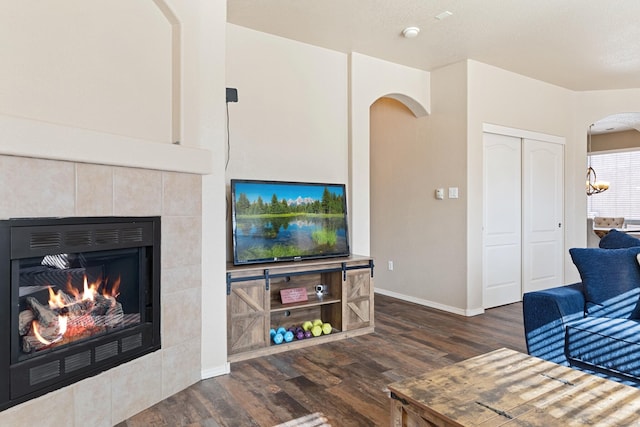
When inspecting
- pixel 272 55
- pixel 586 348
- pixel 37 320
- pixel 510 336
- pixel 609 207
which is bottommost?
pixel 510 336

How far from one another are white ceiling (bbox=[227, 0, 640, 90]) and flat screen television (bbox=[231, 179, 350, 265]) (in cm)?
137

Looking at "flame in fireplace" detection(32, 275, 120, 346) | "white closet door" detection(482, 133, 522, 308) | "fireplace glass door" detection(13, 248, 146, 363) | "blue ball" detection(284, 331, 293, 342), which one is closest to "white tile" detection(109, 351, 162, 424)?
"fireplace glass door" detection(13, 248, 146, 363)

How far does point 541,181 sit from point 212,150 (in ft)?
14.1

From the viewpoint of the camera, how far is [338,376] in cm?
277

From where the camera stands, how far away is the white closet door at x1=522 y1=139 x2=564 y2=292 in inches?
198

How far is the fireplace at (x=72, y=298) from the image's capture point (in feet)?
5.91

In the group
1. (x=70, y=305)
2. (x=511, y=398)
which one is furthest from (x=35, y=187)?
(x=511, y=398)

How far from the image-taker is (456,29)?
359 centimetres

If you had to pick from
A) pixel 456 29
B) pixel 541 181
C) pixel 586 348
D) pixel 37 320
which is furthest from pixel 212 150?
pixel 541 181

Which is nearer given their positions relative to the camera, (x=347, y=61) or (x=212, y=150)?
(x=212, y=150)

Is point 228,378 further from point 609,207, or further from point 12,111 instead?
point 609,207

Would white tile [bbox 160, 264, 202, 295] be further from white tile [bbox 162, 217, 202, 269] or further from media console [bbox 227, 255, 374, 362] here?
media console [bbox 227, 255, 374, 362]

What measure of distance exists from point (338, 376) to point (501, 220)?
2993 mm

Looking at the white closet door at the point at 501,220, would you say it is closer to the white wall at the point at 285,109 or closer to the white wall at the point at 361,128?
the white wall at the point at 361,128
